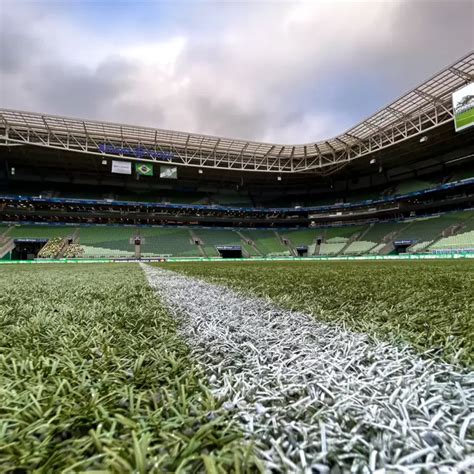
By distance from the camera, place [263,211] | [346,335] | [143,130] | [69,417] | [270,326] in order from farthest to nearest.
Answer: [263,211], [143,130], [270,326], [346,335], [69,417]

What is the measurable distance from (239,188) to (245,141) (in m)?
17.1

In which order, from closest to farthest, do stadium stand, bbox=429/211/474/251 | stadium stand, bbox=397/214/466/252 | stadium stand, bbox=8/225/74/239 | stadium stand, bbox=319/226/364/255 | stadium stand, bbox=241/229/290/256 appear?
1. stadium stand, bbox=429/211/474/251
2. stadium stand, bbox=397/214/466/252
3. stadium stand, bbox=8/225/74/239
4. stadium stand, bbox=319/226/364/255
5. stadium stand, bbox=241/229/290/256

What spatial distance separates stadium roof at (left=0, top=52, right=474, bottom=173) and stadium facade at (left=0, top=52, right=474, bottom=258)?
0.45 feet

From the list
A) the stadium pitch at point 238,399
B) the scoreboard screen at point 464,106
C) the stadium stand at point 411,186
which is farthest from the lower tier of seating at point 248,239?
the stadium pitch at point 238,399

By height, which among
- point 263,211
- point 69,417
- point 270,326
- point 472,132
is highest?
point 472,132

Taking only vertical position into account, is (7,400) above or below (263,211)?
below

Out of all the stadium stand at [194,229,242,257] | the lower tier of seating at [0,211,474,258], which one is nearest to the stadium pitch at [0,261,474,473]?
the lower tier of seating at [0,211,474,258]

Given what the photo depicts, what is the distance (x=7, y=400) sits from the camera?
761 millimetres

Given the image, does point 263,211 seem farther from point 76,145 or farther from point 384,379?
point 384,379

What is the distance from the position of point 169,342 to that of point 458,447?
106 centimetres

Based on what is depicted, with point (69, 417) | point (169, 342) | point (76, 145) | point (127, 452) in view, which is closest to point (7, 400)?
point (69, 417)

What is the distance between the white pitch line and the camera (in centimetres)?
55

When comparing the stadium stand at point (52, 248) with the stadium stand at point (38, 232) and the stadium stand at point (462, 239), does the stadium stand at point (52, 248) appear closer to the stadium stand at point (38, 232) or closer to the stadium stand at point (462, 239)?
the stadium stand at point (38, 232)

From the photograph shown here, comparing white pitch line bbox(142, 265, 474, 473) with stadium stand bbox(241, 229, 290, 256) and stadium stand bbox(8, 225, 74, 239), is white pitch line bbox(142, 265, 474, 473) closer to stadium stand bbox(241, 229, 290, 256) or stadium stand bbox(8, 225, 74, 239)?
stadium stand bbox(241, 229, 290, 256)
